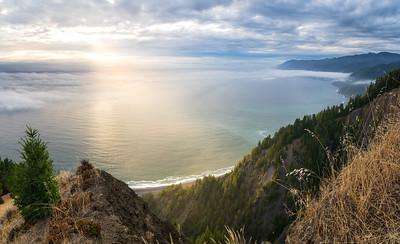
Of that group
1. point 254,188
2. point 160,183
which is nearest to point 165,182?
point 160,183

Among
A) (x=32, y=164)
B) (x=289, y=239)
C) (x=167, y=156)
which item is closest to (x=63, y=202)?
(x=32, y=164)

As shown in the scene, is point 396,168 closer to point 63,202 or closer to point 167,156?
point 63,202

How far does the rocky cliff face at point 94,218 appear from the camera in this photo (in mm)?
9945

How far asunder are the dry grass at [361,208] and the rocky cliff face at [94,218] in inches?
144

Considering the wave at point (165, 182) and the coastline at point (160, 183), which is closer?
the coastline at point (160, 183)

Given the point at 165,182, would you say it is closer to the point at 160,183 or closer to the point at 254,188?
the point at 160,183

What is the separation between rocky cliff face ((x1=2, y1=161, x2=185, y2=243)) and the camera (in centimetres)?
995

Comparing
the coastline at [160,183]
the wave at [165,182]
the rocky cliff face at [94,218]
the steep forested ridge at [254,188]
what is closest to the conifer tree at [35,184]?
the rocky cliff face at [94,218]

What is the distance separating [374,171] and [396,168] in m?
0.40

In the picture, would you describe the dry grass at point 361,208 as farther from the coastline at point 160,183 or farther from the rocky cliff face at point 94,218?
the coastline at point 160,183

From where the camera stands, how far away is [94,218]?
11.0 metres

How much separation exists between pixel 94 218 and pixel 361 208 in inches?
333

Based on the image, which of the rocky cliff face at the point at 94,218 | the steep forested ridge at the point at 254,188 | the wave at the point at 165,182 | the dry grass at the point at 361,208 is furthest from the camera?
the wave at the point at 165,182

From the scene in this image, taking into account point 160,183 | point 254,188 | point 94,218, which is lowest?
point 160,183
